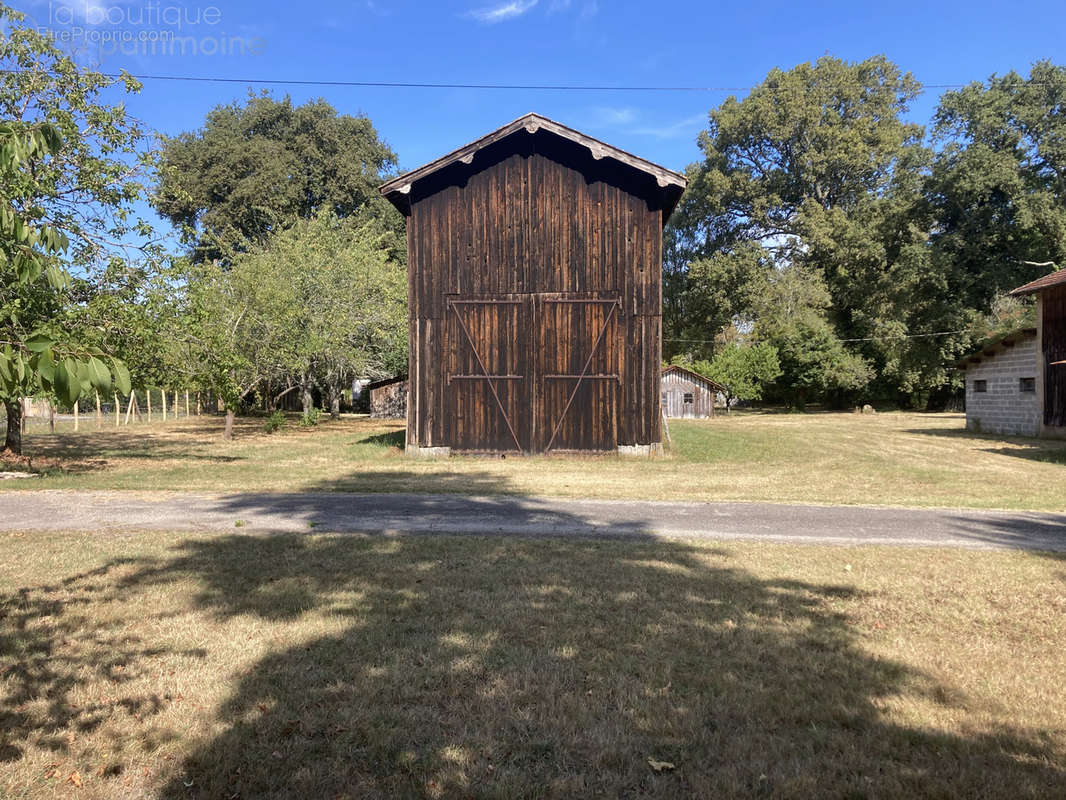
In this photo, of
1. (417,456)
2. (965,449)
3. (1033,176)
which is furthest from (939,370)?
(417,456)

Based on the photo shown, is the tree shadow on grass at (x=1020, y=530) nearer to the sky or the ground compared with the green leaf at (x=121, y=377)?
nearer to the ground

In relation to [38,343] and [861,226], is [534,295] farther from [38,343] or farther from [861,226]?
[861,226]

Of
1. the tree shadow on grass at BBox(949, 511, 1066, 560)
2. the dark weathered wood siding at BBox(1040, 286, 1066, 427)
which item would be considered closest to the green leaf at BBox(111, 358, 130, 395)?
the tree shadow on grass at BBox(949, 511, 1066, 560)

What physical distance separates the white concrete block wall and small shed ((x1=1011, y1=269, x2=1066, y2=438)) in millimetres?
370

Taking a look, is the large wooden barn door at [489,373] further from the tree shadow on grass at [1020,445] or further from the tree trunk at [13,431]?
the tree shadow on grass at [1020,445]

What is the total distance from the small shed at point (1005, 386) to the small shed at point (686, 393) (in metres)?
17.1

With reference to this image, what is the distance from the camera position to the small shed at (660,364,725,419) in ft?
149

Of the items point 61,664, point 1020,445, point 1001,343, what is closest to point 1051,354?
point 1001,343

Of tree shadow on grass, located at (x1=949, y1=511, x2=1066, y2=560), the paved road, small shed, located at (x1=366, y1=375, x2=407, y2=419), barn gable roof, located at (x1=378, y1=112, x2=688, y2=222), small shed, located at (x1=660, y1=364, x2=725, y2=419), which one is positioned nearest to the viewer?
tree shadow on grass, located at (x1=949, y1=511, x2=1066, y2=560)

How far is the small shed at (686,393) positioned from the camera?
4531 cm

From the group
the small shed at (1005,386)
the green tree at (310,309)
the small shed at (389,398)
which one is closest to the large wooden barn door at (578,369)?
the green tree at (310,309)

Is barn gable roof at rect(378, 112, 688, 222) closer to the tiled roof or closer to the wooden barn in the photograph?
the wooden barn

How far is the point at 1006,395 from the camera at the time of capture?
2728cm

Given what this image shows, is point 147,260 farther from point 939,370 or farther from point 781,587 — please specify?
point 939,370
